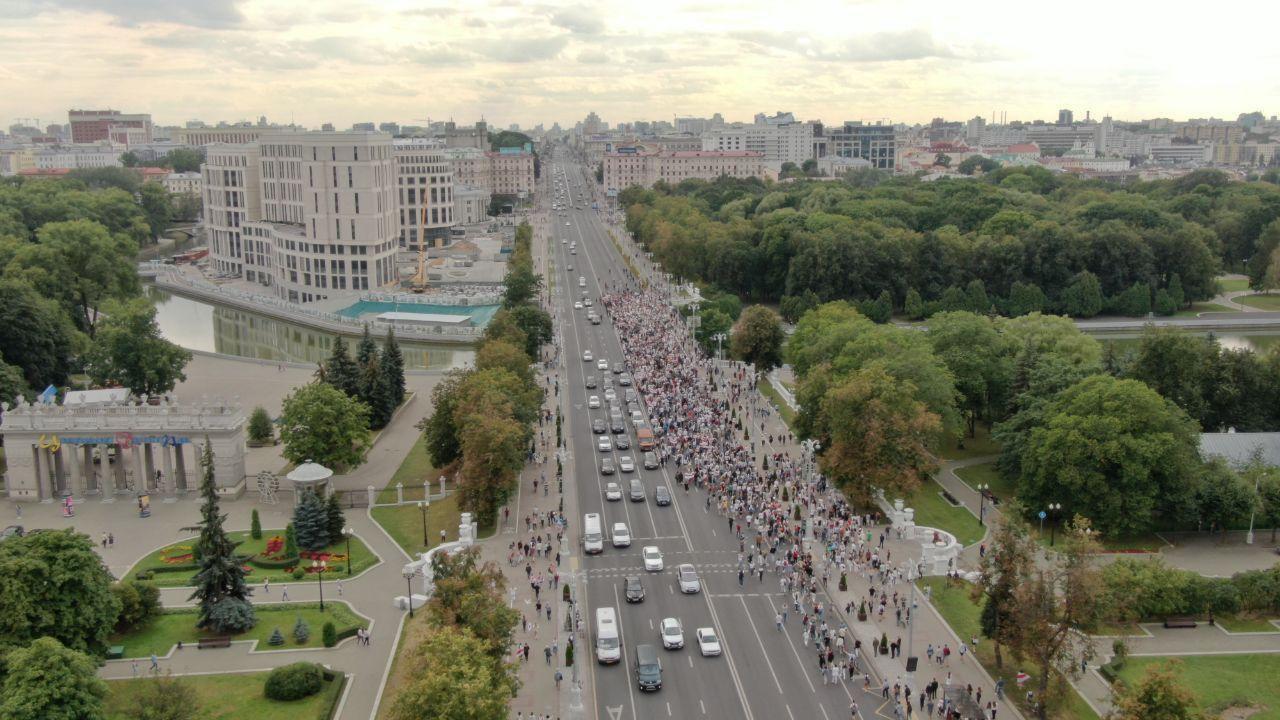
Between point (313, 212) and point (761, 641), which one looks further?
point (313, 212)

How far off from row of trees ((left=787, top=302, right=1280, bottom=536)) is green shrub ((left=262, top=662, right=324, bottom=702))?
22690mm

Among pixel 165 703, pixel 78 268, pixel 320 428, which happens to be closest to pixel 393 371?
pixel 320 428

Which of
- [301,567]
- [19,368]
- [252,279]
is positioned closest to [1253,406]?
[301,567]

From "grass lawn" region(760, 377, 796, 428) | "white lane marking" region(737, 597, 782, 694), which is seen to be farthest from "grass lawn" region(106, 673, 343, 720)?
"grass lawn" region(760, 377, 796, 428)

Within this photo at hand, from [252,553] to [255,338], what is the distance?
55.7 m

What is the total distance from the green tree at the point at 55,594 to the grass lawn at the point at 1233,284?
10387 cm

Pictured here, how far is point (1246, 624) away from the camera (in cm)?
3425

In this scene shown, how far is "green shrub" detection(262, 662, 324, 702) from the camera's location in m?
29.3

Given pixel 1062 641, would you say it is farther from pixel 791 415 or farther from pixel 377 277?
pixel 377 277

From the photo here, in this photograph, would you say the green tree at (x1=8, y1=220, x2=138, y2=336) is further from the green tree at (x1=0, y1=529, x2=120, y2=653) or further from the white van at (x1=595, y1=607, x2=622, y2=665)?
the white van at (x1=595, y1=607, x2=622, y2=665)

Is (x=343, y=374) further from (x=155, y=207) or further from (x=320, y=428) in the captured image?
(x=155, y=207)

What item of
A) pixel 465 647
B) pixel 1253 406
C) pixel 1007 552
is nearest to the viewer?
pixel 465 647

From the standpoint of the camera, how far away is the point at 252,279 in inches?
4432

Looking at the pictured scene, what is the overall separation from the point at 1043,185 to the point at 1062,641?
150929 mm
